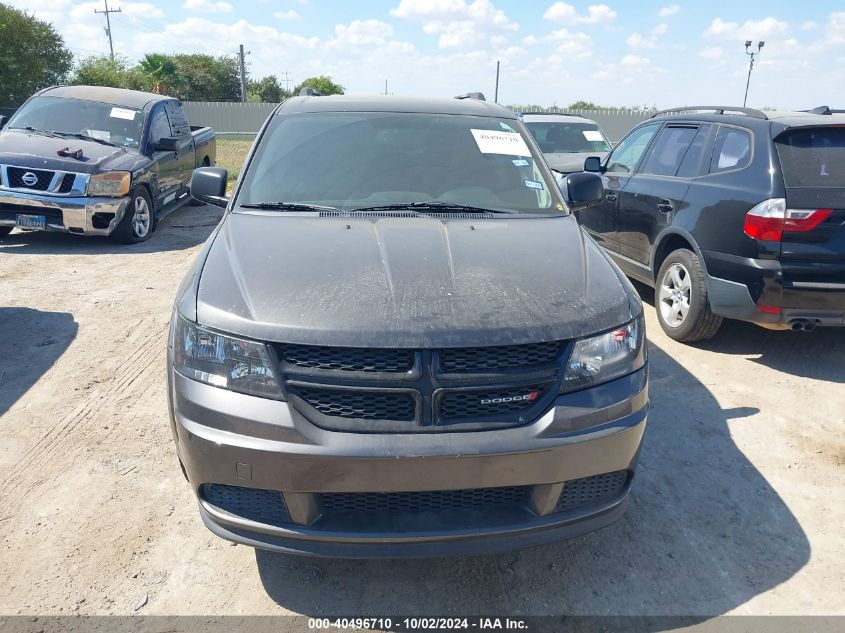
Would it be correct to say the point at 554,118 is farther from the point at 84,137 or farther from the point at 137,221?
the point at 84,137

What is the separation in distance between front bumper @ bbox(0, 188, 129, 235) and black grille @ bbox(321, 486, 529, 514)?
656 cm

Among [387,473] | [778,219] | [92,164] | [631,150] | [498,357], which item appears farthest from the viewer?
[92,164]

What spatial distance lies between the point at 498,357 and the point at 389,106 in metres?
2.26

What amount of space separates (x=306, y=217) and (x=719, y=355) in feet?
11.2

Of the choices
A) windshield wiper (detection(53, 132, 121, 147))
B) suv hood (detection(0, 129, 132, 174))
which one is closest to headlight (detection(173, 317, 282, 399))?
suv hood (detection(0, 129, 132, 174))

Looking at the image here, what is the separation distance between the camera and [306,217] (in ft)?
9.86

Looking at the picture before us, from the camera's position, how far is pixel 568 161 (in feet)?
Answer: 33.2

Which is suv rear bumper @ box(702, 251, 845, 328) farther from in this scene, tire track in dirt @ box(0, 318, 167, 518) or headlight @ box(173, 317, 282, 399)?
tire track in dirt @ box(0, 318, 167, 518)

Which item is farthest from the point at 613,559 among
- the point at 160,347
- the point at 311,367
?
the point at 160,347

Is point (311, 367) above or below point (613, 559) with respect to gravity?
above

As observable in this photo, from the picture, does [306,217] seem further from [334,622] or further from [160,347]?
[160,347]

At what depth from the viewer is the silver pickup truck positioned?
24.0 ft

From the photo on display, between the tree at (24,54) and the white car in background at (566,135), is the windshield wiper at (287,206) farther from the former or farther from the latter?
the tree at (24,54)

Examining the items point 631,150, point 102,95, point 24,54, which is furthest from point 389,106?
point 24,54
